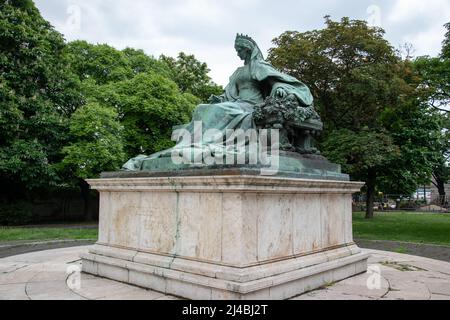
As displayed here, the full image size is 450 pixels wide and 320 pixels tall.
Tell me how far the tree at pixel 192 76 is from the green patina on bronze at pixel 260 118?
76.3 ft

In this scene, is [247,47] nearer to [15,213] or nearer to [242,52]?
[242,52]

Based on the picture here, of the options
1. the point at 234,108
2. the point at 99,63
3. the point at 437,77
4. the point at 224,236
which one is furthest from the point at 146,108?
the point at 224,236

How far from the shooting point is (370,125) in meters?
→ 21.5

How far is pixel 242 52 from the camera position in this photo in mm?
7180

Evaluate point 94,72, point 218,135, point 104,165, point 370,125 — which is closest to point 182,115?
point 104,165

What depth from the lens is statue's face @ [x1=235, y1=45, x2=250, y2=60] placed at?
7.13 metres

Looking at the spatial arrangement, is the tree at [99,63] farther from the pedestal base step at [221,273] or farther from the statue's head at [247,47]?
the pedestal base step at [221,273]

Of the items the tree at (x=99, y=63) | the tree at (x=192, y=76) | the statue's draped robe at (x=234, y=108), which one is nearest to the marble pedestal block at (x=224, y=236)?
the statue's draped robe at (x=234, y=108)

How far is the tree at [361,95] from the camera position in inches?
729

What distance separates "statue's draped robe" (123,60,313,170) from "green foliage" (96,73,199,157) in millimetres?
14783

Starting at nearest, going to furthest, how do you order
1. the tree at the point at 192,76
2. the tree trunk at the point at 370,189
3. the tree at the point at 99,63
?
the tree trunk at the point at 370,189 → the tree at the point at 99,63 → the tree at the point at 192,76

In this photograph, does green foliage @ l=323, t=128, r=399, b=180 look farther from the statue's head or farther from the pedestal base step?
the pedestal base step

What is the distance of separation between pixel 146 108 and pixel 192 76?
A: 35.2 feet
